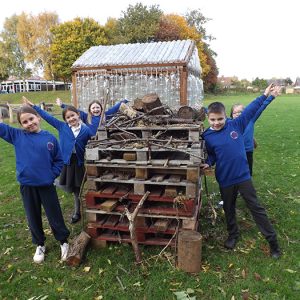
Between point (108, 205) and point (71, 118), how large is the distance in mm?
1467

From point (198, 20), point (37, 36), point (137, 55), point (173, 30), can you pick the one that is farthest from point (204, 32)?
point (137, 55)

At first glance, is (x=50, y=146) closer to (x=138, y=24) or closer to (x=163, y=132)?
(x=163, y=132)

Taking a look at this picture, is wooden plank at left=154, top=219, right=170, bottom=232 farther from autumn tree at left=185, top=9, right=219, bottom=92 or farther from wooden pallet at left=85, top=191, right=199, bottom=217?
autumn tree at left=185, top=9, right=219, bottom=92

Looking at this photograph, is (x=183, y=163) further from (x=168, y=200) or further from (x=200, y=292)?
(x=200, y=292)

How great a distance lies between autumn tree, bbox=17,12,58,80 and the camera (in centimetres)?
4447

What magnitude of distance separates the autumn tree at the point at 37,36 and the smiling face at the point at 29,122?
44.5m

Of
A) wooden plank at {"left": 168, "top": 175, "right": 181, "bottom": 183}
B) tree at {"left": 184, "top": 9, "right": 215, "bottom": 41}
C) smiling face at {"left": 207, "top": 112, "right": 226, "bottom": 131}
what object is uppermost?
tree at {"left": 184, "top": 9, "right": 215, "bottom": 41}

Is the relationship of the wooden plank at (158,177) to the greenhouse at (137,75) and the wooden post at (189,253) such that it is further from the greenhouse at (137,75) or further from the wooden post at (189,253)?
the greenhouse at (137,75)

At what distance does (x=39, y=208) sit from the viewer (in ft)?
12.9

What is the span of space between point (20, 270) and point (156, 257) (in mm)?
1695

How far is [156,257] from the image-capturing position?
389cm

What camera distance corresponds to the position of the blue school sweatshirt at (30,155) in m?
3.66

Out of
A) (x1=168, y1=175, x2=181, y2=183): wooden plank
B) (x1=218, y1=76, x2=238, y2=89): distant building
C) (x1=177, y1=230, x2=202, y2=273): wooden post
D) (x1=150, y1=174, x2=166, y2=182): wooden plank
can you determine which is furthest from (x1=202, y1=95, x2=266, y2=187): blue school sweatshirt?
(x1=218, y1=76, x2=238, y2=89): distant building

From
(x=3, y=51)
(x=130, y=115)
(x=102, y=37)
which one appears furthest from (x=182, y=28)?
(x=130, y=115)
